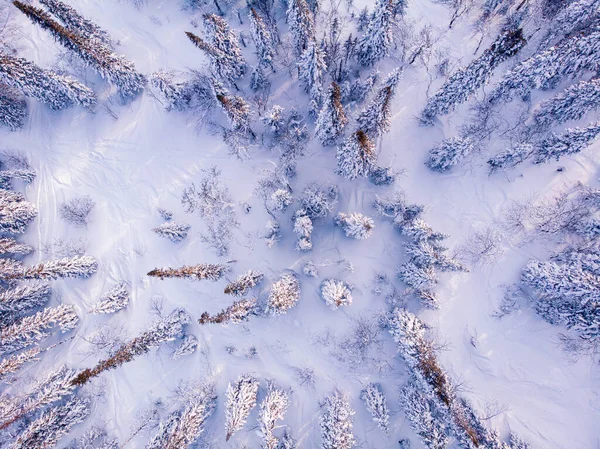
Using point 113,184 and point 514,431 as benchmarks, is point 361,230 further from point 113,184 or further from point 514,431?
point 113,184

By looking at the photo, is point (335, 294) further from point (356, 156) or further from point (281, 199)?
point (356, 156)

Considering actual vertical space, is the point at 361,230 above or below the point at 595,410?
above

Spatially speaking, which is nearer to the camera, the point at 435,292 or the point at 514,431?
the point at 514,431

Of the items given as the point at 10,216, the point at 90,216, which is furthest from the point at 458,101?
the point at 10,216

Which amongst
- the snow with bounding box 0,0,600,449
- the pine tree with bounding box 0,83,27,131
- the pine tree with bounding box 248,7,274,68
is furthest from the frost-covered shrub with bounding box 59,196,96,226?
the pine tree with bounding box 248,7,274,68

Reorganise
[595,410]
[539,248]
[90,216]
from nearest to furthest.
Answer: [595,410] → [539,248] → [90,216]
